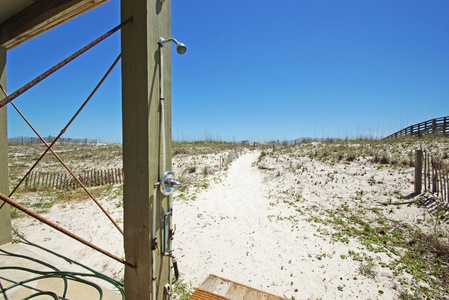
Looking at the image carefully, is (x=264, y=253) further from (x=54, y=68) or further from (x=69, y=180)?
(x=69, y=180)

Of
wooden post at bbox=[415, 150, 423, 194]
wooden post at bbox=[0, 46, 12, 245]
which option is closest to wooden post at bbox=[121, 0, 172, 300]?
wooden post at bbox=[0, 46, 12, 245]

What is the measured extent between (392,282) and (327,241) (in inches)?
52.4

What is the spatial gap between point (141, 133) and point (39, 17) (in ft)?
5.01

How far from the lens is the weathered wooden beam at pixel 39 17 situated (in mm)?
1550

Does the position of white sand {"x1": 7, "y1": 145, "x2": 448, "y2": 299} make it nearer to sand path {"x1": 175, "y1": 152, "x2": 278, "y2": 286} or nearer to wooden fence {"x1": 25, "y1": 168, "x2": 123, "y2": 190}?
sand path {"x1": 175, "y1": 152, "x2": 278, "y2": 286}

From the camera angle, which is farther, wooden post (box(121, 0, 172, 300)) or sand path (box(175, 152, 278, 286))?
sand path (box(175, 152, 278, 286))

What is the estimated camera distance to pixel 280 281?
3488 millimetres

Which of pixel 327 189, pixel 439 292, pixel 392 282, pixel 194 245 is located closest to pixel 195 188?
pixel 194 245

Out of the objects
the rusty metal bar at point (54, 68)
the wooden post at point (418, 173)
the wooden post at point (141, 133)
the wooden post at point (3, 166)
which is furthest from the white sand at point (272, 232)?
the rusty metal bar at point (54, 68)

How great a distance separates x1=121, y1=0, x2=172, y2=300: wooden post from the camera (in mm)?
1230

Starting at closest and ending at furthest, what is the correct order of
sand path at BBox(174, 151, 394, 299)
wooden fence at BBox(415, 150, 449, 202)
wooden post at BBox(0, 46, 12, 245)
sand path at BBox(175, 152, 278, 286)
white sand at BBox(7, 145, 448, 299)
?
wooden post at BBox(0, 46, 12, 245)
sand path at BBox(174, 151, 394, 299)
white sand at BBox(7, 145, 448, 299)
sand path at BBox(175, 152, 278, 286)
wooden fence at BBox(415, 150, 449, 202)

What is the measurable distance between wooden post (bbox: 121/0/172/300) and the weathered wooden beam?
553mm

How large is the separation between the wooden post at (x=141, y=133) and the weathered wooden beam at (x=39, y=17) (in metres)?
0.55

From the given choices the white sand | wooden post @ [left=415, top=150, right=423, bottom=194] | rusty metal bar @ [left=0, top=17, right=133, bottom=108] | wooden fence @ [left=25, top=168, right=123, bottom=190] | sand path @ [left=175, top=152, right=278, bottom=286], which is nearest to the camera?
rusty metal bar @ [left=0, top=17, right=133, bottom=108]
